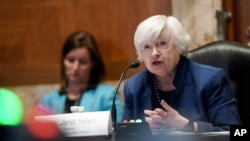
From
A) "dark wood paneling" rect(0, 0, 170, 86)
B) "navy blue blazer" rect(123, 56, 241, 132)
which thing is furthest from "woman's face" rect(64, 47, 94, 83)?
"navy blue blazer" rect(123, 56, 241, 132)

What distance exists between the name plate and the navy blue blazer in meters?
0.60

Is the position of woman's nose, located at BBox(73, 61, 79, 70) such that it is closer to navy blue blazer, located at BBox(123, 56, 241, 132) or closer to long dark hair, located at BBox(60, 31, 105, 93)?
long dark hair, located at BBox(60, 31, 105, 93)

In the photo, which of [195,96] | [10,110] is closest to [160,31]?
[195,96]

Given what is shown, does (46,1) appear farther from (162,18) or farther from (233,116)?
(233,116)

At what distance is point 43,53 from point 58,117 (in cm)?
203

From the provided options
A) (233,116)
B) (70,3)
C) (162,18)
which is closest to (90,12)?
(70,3)

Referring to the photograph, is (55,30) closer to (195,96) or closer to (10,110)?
(195,96)

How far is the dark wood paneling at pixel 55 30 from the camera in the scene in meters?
3.03

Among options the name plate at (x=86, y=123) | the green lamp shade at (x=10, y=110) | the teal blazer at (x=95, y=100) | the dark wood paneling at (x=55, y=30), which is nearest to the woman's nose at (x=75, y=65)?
the teal blazer at (x=95, y=100)

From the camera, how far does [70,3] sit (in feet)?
10.2

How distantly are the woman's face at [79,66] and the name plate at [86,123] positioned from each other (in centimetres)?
152

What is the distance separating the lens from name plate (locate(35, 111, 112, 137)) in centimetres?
108

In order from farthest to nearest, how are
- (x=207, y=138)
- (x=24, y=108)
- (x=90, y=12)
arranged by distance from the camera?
(x=90, y=12)
(x=207, y=138)
(x=24, y=108)

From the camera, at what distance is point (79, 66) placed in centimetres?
269
